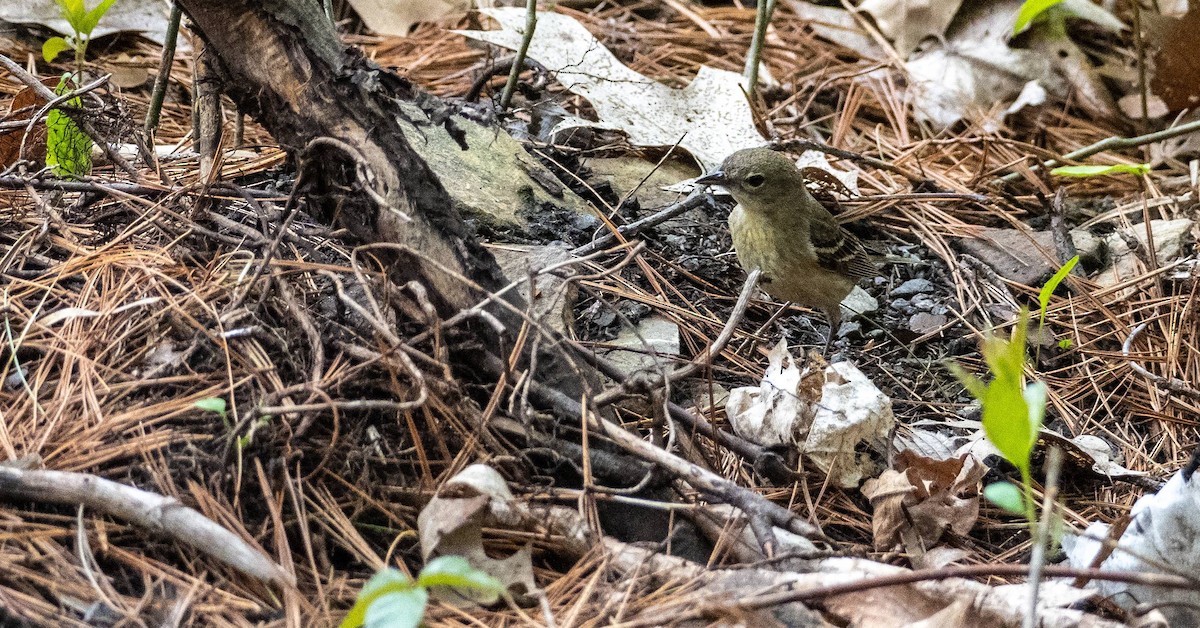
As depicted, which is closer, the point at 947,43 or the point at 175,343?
the point at 175,343

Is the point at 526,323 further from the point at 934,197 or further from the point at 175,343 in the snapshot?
the point at 934,197

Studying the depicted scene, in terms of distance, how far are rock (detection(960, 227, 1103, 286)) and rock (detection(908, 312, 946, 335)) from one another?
0.50 m

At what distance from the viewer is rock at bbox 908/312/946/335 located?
4.44 metres

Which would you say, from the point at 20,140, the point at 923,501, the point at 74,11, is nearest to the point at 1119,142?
the point at 923,501

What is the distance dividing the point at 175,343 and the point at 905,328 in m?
3.08

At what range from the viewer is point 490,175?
14.3 ft

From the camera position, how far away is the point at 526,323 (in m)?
2.94

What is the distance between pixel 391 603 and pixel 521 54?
3280 mm

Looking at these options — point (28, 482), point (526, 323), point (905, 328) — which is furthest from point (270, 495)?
point (905, 328)

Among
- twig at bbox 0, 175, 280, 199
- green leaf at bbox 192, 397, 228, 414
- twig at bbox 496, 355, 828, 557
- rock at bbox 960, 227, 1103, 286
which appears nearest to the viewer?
green leaf at bbox 192, 397, 228, 414

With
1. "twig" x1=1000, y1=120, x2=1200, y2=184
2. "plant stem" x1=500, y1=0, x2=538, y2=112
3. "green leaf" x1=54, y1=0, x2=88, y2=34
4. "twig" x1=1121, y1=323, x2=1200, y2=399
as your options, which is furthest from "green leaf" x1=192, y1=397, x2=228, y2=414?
"twig" x1=1000, y1=120, x2=1200, y2=184

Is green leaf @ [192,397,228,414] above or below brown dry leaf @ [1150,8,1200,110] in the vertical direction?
below

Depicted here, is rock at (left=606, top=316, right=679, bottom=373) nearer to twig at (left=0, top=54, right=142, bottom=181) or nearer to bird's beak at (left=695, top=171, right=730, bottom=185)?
bird's beak at (left=695, top=171, right=730, bottom=185)

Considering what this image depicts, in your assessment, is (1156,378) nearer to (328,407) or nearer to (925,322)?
(925,322)
